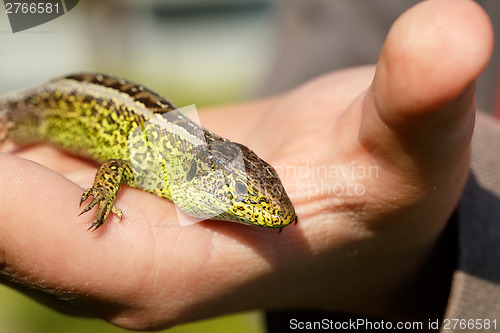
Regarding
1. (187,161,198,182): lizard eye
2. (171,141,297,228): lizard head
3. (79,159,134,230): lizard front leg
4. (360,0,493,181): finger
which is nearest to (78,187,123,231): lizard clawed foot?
(79,159,134,230): lizard front leg

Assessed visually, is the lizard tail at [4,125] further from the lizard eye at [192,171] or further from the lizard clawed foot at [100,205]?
the lizard eye at [192,171]

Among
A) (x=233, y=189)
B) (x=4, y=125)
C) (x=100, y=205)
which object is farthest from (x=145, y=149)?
(x=4, y=125)

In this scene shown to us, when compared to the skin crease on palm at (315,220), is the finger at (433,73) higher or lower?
higher

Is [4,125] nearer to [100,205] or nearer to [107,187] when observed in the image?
[107,187]

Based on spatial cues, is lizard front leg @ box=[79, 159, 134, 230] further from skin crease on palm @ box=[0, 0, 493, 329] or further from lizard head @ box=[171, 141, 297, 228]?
lizard head @ box=[171, 141, 297, 228]

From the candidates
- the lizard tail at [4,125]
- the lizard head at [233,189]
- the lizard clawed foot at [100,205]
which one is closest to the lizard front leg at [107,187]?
the lizard clawed foot at [100,205]

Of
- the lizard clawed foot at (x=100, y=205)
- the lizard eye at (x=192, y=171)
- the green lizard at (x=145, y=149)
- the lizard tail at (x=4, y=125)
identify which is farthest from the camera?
the lizard tail at (x=4, y=125)

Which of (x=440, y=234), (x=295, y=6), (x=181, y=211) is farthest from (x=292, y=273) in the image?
(x=295, y=6)
